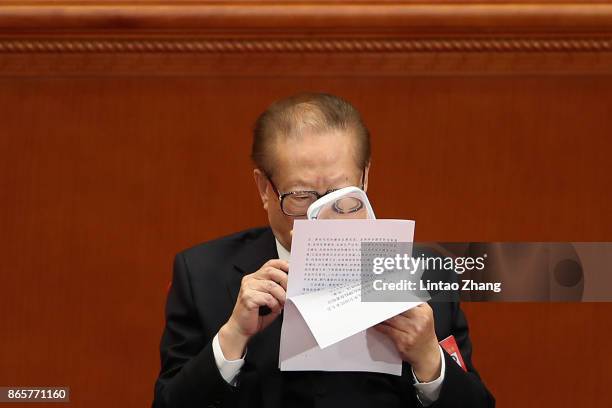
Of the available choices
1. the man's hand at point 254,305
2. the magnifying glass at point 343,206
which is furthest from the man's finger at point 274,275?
the magnifying glass at point 343,206

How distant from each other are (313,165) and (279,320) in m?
0.31

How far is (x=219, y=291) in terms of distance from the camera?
6.35 feet

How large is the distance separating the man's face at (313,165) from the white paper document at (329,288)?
0.18 meters

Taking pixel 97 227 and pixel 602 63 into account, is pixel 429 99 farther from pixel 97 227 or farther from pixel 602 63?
pixel 97 227

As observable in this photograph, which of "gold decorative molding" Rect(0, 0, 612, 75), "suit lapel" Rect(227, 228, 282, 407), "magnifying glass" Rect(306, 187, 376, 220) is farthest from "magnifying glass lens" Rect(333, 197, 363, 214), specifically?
"gold decorative molding" Rect(0, 0, 612, 75)

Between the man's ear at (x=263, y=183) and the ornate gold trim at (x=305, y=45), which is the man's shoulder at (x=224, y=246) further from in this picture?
the ornate gold trim at (x=305, y=45)

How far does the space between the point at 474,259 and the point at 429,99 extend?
1.38 feet

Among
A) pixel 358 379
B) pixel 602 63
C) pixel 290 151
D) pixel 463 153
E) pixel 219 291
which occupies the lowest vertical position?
pixel 358 379

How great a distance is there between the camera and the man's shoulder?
2.00 metres

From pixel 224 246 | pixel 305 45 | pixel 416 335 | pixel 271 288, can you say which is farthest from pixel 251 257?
pixel 305 45

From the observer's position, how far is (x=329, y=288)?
170 centimetres

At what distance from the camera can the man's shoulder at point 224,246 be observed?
6.56ft

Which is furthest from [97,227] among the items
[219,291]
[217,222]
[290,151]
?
[290,151]

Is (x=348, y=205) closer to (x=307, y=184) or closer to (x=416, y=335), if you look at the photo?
(x=307, y=184)
